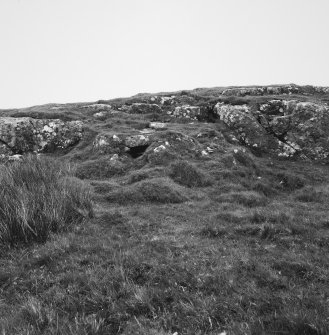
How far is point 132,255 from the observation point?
8.44m

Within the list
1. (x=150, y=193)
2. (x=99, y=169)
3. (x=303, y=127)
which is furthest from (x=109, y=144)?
(x=303, y=127)

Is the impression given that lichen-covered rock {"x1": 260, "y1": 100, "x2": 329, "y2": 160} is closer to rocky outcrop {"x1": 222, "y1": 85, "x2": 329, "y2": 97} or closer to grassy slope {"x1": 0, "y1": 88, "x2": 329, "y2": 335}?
grassy slope {"x1": 0, "y1": 88, "x2": 329, "y2": 335}

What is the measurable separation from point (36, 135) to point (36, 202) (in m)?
15.1

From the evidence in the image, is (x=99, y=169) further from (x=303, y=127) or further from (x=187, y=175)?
(x=303, y=127)

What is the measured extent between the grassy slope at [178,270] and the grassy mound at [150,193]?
2.9 inches

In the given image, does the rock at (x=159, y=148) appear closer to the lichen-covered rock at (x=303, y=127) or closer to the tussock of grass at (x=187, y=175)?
the tussock of grass at (x=187, y=175)

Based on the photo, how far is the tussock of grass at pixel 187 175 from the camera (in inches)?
665

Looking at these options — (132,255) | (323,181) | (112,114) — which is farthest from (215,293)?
(112,114)

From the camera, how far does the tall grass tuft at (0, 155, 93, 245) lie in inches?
374

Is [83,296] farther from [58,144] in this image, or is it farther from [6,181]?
[58,144]

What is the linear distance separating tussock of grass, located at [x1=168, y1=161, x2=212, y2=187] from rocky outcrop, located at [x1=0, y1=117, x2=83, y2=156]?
10.2 metres

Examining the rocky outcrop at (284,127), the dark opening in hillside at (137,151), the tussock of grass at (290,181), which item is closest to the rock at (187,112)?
the rocky outcrop at (284,127)

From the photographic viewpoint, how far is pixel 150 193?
1493cm

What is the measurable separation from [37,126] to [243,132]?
17309 mm
